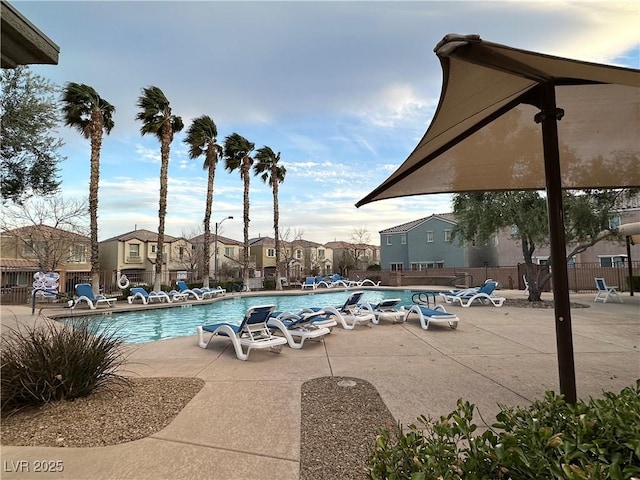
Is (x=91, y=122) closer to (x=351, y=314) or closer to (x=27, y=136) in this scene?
(x=27, y=136)

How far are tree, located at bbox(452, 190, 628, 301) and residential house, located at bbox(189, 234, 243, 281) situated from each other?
3259 cm

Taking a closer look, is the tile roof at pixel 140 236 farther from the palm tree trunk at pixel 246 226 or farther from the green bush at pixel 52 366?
the green bush at pixel 52 366

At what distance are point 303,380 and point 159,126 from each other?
19.7 metres

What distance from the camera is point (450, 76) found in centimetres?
288

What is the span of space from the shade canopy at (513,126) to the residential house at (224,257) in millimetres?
38212

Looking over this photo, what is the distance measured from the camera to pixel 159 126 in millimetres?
20141

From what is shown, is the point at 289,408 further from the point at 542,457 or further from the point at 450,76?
the point at 450,76

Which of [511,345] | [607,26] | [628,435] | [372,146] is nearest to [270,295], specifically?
[372,146]

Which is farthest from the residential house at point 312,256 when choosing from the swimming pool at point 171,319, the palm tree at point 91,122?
the palm tree at point 91,122

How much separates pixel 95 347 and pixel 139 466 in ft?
6.56

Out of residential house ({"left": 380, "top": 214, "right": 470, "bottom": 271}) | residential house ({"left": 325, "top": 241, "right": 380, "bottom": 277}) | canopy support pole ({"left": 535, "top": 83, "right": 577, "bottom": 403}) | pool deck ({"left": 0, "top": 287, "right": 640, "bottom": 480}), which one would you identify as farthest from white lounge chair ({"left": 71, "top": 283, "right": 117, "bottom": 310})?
residential house ({"left": 380, "top": 214, "right": 470, "bottom": 271})

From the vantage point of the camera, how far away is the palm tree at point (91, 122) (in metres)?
17.4

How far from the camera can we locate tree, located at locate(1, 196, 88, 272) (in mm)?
20609

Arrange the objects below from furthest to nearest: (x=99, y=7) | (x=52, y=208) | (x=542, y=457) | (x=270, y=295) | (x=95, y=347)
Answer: (x=270, y=295)
(x=52, y=208)
(x=99, y=7)
(x=95, y=347)
(x=542, y=457)
